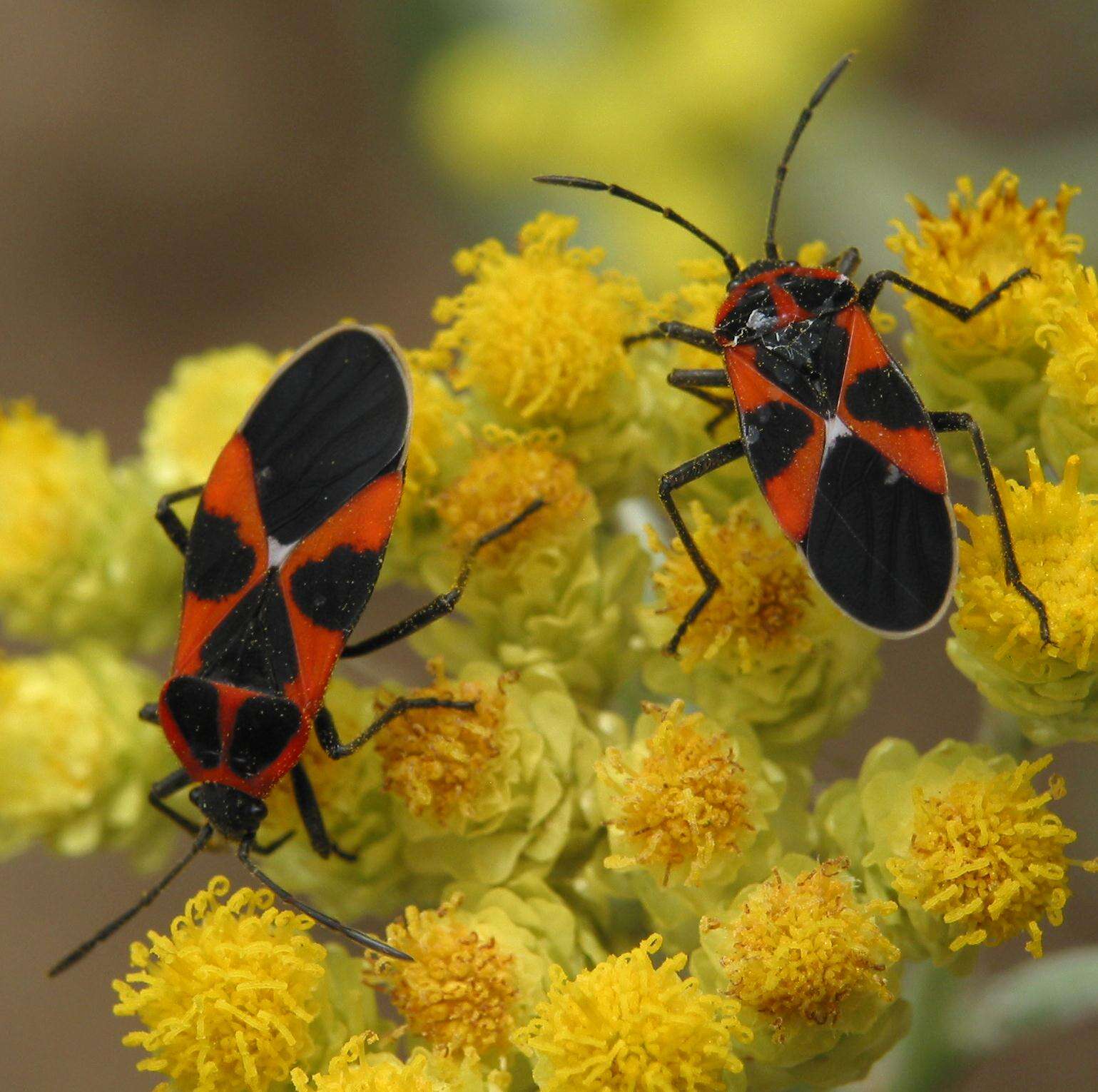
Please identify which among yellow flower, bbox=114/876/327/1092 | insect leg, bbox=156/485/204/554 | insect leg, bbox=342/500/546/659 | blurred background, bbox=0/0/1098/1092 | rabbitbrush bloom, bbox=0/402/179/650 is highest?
blurred background, bbox=0/0/1098/1092

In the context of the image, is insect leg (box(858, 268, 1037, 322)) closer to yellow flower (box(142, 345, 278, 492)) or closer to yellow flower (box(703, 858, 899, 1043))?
yellow flower (box(703, 858, 899, 1043))

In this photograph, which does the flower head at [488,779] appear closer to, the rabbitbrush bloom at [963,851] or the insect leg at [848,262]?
the rabbitbrush bloom at [963,851]

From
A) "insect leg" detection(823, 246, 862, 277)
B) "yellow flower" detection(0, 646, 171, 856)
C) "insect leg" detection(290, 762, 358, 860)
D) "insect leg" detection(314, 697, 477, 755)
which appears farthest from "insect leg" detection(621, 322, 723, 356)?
"yellow flower" detection(0, 646, 171, 856)

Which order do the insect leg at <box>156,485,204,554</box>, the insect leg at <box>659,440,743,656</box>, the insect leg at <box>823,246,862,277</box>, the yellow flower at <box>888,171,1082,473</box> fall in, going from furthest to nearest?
the insect leg at <box>156,485,204,554</box>
the insect leg at <box>823,246,862,277</box>
the yellow flower at <box>888,171,1082,473</box>
the insect leg at <box>659,440,743,656</box>

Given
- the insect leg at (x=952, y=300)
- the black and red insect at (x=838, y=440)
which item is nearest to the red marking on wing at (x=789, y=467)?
the black and red insect at (x=838, y=440)

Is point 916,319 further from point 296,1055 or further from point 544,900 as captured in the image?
point 296,1055

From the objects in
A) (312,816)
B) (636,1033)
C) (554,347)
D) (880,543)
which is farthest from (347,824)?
(880,543)
